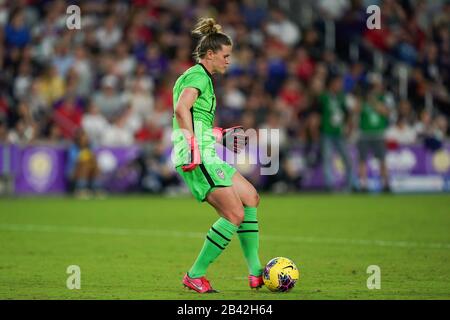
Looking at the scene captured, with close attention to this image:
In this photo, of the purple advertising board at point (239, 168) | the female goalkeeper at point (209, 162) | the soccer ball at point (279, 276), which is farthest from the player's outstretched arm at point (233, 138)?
the purple advertising board at point (239, 168)

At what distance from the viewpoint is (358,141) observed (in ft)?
71.8

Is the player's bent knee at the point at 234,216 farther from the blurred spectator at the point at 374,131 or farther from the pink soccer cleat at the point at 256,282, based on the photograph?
the blurred spectator at the point at 374,131

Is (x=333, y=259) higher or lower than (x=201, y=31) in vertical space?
lower

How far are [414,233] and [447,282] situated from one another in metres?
4.63

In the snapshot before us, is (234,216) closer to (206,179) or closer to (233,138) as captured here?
(206,179)

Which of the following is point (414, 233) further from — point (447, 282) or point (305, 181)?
point (305, 181)

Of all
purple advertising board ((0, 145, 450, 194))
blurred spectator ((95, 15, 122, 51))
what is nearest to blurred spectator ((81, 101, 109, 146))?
purple advertising board ((0, 145, 450, 194))

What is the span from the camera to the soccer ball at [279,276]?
8156 millimetres

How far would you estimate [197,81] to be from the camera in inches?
321

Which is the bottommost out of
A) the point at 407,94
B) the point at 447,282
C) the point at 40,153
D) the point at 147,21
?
the point at 447,282

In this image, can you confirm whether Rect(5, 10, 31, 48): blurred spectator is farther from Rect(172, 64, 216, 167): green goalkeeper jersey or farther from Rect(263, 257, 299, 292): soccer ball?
Rect(263, 257, 299, 292): soccer ball

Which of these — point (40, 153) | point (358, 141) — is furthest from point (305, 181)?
point (40, 153)

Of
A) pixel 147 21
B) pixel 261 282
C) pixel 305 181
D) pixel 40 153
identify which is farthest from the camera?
pixel 147 21

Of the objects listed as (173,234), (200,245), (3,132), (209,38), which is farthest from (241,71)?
(209,38)
